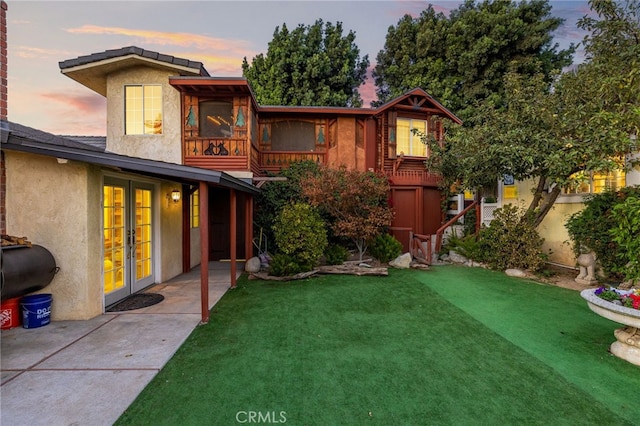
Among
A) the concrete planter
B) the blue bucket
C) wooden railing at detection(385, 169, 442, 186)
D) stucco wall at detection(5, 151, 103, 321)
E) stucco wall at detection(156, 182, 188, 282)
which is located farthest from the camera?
wooden railing at detection(385, 169, 442, 186)

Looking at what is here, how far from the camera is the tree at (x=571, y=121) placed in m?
6.16

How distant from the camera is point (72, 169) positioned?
4.55 meters

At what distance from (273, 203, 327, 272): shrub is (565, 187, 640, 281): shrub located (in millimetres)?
6152

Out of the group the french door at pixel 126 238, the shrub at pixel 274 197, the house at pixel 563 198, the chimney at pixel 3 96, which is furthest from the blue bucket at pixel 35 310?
the house at pixel 563 198

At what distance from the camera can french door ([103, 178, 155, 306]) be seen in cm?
533

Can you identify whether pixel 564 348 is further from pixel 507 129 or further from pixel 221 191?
pixel 221 191

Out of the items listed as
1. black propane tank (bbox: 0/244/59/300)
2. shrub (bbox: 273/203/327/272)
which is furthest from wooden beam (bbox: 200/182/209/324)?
shrub (bbox: 273/203/327/272)

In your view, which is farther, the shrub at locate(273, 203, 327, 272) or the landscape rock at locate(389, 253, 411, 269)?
the landscape rock at locate(389, 253, 411, 269)

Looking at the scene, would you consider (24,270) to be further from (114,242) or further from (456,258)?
(456,258)

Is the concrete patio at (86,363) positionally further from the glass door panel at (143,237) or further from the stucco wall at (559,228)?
the stucco wall at (559,228)

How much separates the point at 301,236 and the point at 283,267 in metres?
0.91

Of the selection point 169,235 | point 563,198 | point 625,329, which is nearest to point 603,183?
point 563,198

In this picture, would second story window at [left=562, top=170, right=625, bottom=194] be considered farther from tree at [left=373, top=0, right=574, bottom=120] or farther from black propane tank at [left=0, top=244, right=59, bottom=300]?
black propane tank at [left=0, top=244, right=59, bottom=300]

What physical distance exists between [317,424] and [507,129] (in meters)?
8.48
